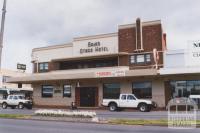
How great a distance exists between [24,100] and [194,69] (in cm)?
2160

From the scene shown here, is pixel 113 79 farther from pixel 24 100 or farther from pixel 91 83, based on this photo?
pixel 24 100

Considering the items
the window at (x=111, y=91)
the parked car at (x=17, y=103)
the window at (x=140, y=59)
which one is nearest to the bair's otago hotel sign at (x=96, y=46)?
the window at (x=140, y=59)

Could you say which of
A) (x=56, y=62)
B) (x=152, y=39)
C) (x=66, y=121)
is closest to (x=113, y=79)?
(x=152, y=39)

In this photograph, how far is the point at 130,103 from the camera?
1323 inches

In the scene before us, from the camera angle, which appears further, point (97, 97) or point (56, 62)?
point (56, 62)

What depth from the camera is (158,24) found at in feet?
124

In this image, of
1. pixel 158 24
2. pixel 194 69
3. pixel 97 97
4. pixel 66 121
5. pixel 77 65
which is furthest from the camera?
pixel 77 65

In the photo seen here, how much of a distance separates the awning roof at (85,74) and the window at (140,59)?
4.36 ft

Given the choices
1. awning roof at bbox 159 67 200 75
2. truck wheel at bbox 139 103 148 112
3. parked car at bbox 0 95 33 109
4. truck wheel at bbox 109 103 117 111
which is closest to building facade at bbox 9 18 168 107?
awning roof at bbox 159 67 200 75

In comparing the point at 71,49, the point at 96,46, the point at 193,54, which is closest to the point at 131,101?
the point at 193,54

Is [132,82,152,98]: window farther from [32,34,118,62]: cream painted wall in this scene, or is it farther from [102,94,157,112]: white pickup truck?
[32,34,118,62]: cream painted wall

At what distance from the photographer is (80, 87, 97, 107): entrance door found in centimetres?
4116

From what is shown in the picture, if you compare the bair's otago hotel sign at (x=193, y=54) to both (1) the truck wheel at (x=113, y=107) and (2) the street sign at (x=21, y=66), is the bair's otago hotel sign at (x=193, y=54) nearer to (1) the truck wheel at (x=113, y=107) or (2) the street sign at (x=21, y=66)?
(1) the truck wheel at (x=113, y=107)

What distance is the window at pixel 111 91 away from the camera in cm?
3922
